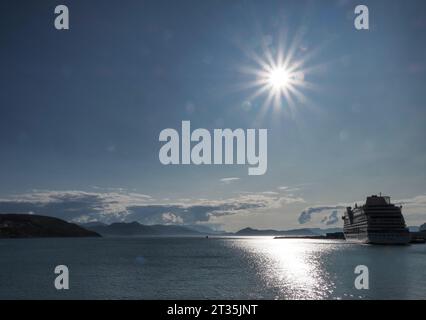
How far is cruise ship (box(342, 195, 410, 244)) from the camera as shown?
503ft

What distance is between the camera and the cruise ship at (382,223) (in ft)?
503

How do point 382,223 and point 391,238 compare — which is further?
point 382,223

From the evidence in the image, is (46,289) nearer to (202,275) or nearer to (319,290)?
(202,275)

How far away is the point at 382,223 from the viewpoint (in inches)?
6186

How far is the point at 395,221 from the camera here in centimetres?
15675

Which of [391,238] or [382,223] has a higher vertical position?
[382,223]
